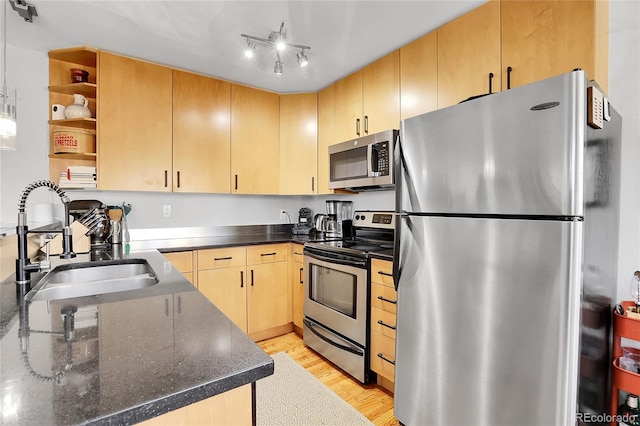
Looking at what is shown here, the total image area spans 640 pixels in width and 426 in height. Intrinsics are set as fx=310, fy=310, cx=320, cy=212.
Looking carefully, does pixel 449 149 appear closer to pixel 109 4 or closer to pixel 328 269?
pixel 328 269

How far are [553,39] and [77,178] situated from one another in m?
3.19

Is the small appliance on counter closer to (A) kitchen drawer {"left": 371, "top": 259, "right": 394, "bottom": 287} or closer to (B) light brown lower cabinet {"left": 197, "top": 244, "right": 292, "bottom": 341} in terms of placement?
(B) light brown lower cabinet {"left": 197, "top": 244, "right": 292, "bottom": 341}

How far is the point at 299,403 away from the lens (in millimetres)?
1972

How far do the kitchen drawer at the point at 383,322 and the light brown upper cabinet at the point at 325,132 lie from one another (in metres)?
1.29

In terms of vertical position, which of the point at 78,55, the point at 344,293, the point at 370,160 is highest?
the point at 78,55

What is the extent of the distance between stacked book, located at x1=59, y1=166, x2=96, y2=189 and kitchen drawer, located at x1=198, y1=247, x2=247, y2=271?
0.99 metres

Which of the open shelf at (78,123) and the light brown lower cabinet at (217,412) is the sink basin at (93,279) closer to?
the light brown lower cabinet at (217,412)

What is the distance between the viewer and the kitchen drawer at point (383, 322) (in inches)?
77.5

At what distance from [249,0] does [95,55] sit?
1.49 m

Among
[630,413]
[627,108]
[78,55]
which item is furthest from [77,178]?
[630,413]

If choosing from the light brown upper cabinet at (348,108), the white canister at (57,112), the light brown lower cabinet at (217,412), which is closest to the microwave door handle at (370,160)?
the light brown upper cabinet at (348,108)

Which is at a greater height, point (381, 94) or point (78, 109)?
point (381, 94)

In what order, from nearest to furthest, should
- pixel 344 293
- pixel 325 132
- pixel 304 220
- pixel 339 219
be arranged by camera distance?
pixel 344 293 < pixel 325 132 < pixel 339 219 < pixel 304 220

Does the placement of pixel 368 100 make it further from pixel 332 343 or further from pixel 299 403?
pixel 299 403
